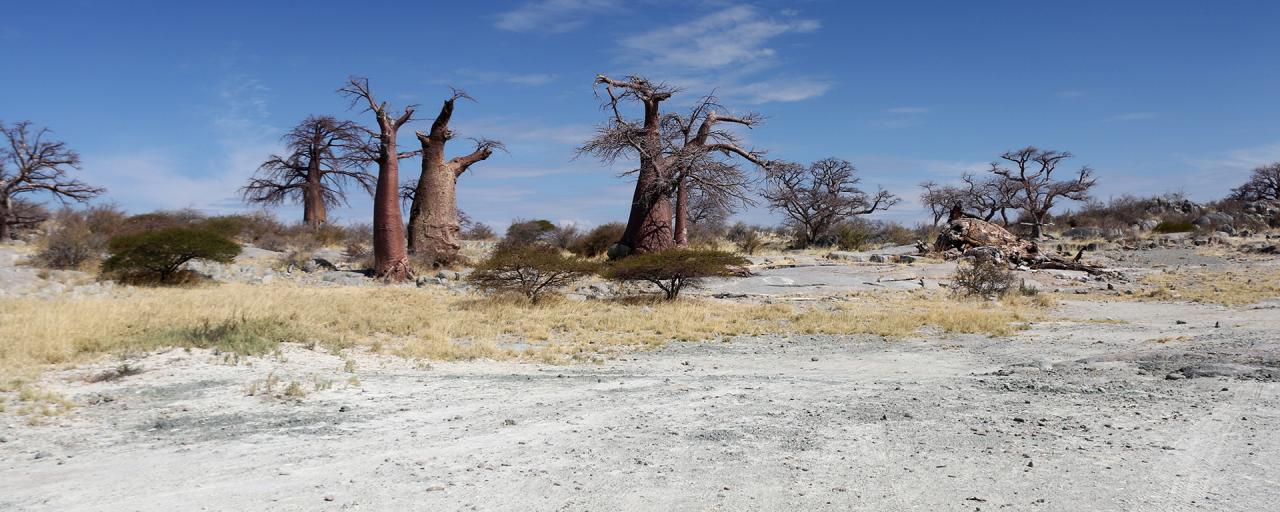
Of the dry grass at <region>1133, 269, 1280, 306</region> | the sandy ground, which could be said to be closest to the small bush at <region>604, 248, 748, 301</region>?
the sandy ground

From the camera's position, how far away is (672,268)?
594 inches

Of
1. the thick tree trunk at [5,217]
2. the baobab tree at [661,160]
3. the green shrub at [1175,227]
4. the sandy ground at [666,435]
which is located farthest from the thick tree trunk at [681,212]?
the green shrub at [1175,227]

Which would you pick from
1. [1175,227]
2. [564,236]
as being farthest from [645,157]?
[1175,227]

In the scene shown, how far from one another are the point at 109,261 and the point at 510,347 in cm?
1060

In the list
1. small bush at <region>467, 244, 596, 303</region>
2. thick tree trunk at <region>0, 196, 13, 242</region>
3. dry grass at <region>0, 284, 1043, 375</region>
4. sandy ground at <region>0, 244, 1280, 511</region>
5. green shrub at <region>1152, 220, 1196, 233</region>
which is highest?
thick tree trunk at <region>0, 196, 13, 242</region>

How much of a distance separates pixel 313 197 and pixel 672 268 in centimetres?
1965

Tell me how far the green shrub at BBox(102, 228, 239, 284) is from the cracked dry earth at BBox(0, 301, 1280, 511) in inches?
351

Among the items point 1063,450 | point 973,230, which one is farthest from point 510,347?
point 973,230

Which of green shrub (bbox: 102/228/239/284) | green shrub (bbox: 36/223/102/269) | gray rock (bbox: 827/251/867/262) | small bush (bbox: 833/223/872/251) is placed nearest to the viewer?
green shrub (bbox: 102/228/239/284)

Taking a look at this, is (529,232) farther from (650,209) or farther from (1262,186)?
(1262,186)

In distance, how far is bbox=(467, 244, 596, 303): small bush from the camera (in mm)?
14438

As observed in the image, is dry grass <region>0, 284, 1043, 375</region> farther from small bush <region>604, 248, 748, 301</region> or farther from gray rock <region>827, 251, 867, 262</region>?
gray rock <region>827, 251, 867, 262</region>

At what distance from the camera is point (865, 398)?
6.41 m

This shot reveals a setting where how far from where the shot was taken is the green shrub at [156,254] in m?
15.8
